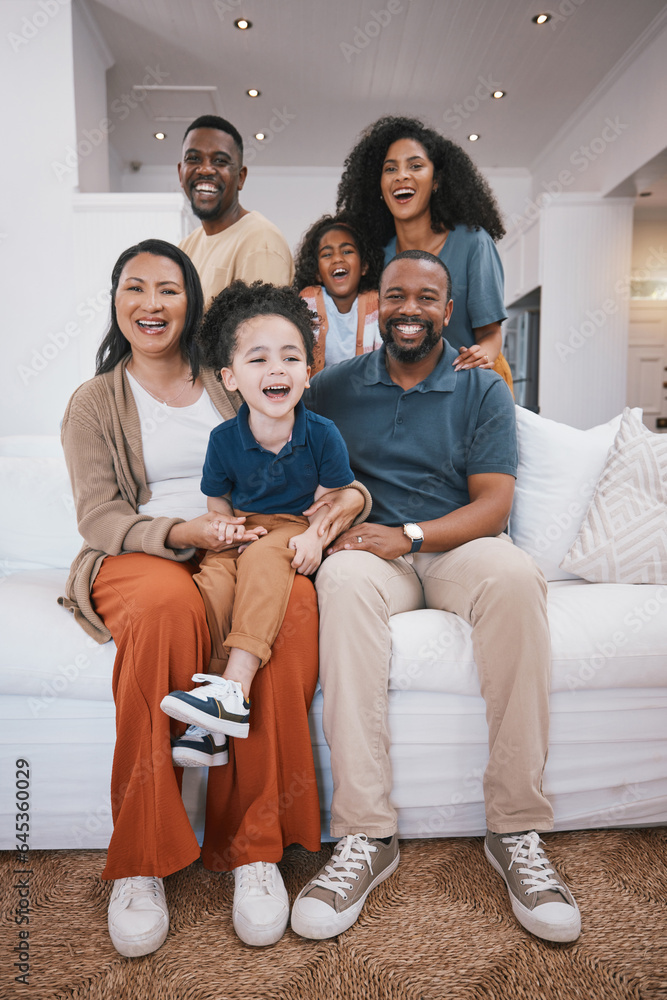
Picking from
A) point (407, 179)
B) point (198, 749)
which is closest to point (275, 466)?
point (198, 749)

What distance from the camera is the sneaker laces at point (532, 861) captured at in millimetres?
1119

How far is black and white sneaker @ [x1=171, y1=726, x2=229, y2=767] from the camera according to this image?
1.10 metres

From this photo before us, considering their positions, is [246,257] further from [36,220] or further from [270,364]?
[36,220]

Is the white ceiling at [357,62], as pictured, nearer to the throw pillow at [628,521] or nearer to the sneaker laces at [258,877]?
the throw pillow at [628,521]

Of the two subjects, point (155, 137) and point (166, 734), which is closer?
point (166, 734)

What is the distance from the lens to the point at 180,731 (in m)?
1.18

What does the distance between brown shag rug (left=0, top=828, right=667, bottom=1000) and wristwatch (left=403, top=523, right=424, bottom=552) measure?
614 mm

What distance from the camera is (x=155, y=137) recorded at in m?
5.75

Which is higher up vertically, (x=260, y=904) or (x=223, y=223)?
(x=223, y=223)

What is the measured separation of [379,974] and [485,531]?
0.86 meters

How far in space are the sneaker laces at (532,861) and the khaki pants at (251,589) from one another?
0.56m

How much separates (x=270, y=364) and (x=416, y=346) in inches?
15.5

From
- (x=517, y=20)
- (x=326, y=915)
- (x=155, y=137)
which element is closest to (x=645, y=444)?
(x=326, y=915)

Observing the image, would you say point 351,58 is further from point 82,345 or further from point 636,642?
point 636,642
